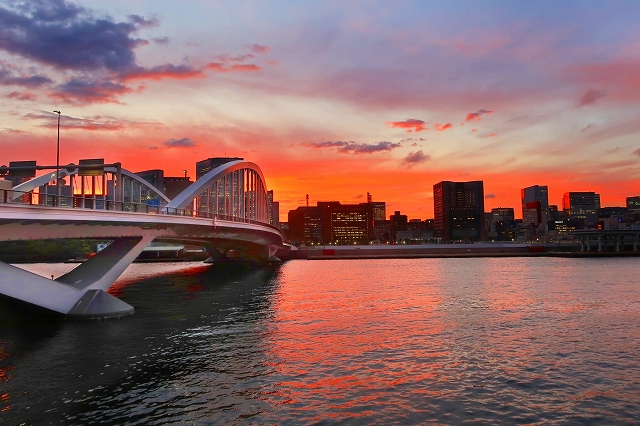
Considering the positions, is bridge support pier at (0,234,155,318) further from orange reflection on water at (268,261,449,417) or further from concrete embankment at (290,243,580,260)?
concrete embankment at (290,243,580,260)

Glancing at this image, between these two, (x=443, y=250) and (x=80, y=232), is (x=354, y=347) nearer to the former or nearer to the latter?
(x=80, y=232)

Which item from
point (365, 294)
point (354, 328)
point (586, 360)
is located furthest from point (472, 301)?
point (586, 360)

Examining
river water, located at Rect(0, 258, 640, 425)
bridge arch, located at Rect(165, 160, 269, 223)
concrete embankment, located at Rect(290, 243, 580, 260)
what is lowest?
river water, located at Rect(0, 258, 640, 425)

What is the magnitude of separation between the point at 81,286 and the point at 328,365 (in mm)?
23556

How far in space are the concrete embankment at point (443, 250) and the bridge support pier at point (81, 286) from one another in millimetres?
126215

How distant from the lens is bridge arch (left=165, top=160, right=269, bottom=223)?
67.3 meters

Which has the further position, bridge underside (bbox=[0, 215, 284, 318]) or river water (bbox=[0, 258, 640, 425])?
bridge underside (bbox=[0, 215, 284, 318])

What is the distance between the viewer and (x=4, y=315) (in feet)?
123

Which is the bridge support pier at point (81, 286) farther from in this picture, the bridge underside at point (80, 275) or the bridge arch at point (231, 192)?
the bridge arch at point (231, 192)

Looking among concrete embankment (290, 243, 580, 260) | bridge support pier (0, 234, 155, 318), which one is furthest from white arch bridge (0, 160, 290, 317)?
concrete embankment (290, 243, 580, 260)

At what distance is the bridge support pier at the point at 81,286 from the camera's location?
3105 centimetres

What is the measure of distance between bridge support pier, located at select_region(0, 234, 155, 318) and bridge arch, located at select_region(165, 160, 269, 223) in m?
13.3

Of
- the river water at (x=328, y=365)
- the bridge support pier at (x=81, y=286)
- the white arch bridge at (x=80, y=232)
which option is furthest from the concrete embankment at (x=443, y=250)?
the river water at (x=328, y=365)

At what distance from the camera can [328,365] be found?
77.2ft
